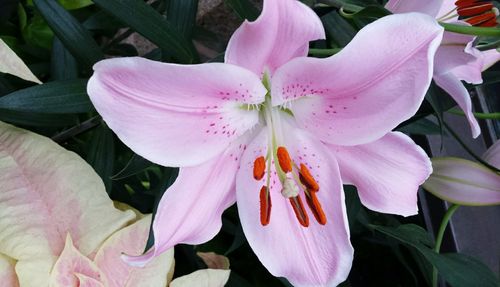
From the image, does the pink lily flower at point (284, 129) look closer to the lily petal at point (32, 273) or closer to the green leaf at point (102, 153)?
the lily petal at point (32, 273)

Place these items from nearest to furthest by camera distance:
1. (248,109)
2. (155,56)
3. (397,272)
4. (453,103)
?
(248,109)
(453,103)
(155,56)
(397,272)

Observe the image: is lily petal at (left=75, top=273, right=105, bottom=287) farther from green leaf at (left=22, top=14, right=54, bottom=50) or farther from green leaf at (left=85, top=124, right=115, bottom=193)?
green leaf at (left=22, top=14, right=54, bottom=50)

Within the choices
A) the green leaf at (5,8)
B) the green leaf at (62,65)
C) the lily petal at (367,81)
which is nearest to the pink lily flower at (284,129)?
the lily petal at (367,81)

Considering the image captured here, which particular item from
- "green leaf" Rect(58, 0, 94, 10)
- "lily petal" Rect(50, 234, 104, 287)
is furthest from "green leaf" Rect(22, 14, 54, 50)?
"lily petal" Rect(50, 234, 104, 287)

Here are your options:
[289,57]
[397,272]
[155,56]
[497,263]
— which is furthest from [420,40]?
[497,263]

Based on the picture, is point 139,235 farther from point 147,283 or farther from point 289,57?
point 289,57

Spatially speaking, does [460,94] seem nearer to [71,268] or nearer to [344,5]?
[344,5]
